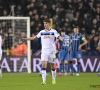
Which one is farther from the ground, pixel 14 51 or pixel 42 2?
pixel 42 2

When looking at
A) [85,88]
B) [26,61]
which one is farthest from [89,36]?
[85,88]

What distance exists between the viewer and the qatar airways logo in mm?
27516

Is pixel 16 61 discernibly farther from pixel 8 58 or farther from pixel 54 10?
pixel 54 10

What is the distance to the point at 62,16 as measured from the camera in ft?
98.0

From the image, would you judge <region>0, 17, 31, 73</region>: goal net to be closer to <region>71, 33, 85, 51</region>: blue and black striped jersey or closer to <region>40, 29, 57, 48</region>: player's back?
<region>71, 33, 85, 51</region>: blue and black striped jersey

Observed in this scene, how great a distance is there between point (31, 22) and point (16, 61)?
3.15 meters

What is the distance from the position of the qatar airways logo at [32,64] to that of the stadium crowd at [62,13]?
1372 mm

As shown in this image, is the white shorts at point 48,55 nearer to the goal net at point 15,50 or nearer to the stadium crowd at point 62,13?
the goal net at point 15,50

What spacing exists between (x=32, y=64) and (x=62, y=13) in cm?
414

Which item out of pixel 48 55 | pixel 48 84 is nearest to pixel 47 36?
pixel 48 55

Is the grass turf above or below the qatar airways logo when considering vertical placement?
above

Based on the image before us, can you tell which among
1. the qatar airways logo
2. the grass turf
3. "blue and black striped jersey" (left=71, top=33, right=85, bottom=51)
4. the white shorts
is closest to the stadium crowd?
the qatar airways logo

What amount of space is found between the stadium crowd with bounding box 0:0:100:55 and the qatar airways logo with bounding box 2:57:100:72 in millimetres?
1372

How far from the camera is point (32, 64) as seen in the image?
27.6m
